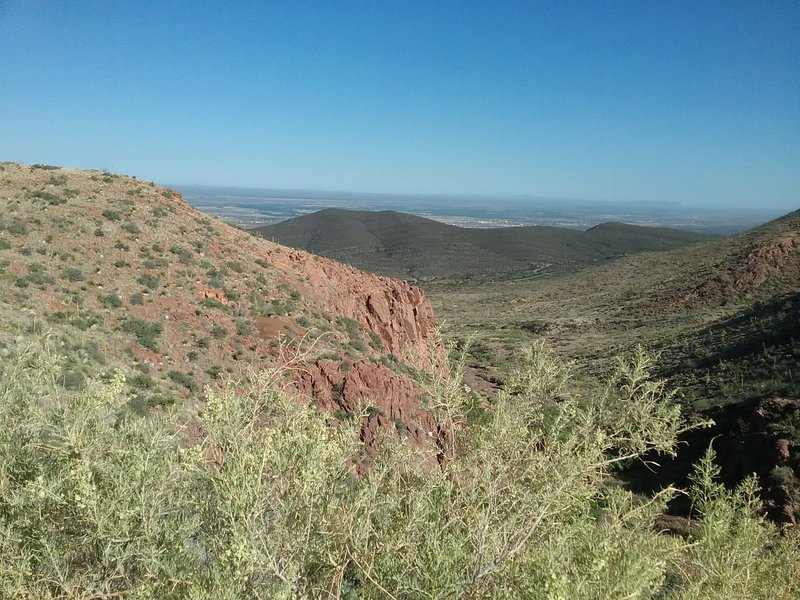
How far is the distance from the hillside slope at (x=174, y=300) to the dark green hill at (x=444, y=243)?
5362 cm

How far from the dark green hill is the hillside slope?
5362 centimetres

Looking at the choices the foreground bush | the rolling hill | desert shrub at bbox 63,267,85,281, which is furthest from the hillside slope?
the foreground bush

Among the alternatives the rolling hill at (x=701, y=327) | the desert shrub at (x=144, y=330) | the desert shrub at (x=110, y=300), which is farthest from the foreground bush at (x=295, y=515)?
the desert shrub at (x=110, y=300)

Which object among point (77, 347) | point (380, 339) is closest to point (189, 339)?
point (77, 347)

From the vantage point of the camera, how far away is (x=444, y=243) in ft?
324

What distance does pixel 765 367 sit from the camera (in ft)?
71.8

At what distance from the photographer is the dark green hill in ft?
279

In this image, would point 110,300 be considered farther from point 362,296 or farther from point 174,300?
point 362,296

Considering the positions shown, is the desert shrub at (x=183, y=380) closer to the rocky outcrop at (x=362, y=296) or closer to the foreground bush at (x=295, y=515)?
the rocky outcrop at (x=362, y=296)

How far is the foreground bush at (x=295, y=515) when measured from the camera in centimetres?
331

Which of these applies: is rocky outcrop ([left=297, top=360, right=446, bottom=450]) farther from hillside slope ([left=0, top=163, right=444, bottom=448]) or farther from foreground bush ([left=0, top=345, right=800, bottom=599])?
foreground bush ([left=0, top=345, right=800, bottom=599])

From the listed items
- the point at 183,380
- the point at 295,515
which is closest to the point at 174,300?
the point at 183,380

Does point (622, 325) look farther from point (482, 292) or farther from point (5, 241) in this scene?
point (5, 241)

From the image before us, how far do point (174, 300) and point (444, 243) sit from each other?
3343 inches
